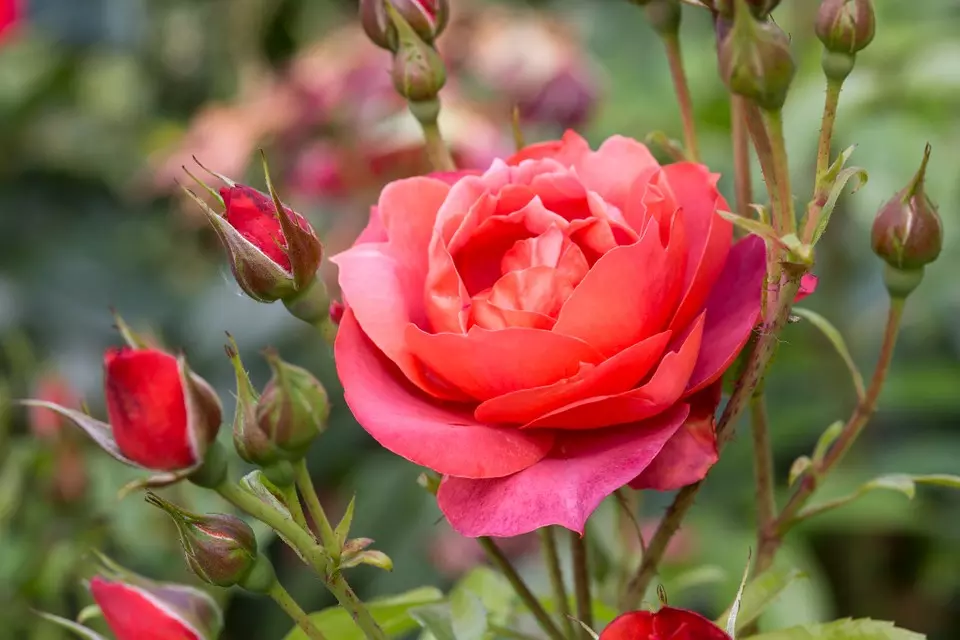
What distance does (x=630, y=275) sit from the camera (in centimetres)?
35

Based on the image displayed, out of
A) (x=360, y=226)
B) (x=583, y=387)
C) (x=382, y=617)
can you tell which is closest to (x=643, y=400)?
(x=583, y=387)

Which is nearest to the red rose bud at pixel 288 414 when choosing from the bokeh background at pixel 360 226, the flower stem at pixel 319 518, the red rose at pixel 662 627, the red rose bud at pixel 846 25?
the flower stem at pixel 319 518

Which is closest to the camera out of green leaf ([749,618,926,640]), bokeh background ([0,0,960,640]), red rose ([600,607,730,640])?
red rose ([600,607,730,640])

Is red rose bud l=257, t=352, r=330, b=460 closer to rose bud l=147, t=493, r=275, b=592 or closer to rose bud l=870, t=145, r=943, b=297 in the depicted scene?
rose bud l=147, t=493, r=275, b=592

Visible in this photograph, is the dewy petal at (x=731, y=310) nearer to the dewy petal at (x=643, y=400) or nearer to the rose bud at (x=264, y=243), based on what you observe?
the dewy petal at (x=643, y=400)

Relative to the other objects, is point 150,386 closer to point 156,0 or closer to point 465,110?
point 465,110

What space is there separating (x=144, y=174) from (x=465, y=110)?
23.5 inches

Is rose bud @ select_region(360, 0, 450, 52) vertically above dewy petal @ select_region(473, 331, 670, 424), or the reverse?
rose bud @ select_region(360, 0, 450, 52)

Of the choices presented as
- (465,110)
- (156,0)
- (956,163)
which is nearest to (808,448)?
(956,163)

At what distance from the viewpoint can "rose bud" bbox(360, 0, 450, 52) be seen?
432 mm

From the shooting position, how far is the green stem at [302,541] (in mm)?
349

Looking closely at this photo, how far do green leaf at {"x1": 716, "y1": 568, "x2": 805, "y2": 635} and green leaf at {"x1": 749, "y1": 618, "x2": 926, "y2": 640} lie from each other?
1cm

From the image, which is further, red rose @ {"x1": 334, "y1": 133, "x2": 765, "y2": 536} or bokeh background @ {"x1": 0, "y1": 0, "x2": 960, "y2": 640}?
bokeh background @ {"x1": 0, "y1": 0, "x2": 960, "y2": 640}

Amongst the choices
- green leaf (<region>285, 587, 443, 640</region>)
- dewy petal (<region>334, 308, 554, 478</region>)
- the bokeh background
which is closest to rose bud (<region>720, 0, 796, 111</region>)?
dewy petal (<region>334, 308, 554, 478</region>)
